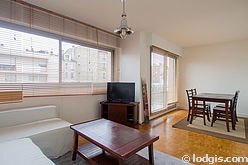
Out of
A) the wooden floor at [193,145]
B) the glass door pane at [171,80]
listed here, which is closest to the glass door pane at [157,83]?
the glass door pane at [171,80]

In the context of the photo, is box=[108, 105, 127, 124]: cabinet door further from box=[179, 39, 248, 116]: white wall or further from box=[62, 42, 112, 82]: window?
box=[179, 39, 248, 116]: white wall

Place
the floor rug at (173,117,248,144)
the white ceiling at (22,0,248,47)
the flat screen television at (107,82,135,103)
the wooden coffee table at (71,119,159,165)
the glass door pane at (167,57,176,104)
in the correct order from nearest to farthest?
the wooden coffee table at (71,119,159,165) → the white ceiling at (22,0,248,47) → the floor rug at (173,117,248,144) → the flat screen television at (107,82,135,103) → the glass door pane at (167,57,176,104)

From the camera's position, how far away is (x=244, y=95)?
441 centimetres

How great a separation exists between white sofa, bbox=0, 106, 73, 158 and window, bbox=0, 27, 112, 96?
426 mm

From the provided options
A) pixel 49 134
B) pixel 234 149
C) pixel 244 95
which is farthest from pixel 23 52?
pixel 244 95

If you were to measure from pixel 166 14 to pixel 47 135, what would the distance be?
10.1ft

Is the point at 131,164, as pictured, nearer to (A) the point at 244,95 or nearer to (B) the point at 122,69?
(B) the point at 122,69

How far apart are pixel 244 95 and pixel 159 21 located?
13.1ft

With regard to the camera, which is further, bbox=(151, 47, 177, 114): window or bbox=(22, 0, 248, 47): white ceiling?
bbox=(151, 47, 177, 114): window

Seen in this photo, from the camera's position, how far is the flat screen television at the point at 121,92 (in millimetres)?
3391

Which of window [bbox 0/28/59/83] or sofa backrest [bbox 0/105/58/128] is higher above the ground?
window [bbox 0/28/59/83]

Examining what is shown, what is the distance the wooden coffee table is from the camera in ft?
4.43

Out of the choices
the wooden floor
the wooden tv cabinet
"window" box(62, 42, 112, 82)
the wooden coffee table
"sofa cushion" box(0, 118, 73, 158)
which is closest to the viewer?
the wooden coffee table

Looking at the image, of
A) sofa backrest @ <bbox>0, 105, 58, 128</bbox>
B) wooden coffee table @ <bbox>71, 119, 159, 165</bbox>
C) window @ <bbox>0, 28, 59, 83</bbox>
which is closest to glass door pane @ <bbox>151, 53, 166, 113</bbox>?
wooden coffee table @ <bbox>71, 119, 159, 165</bbox>
